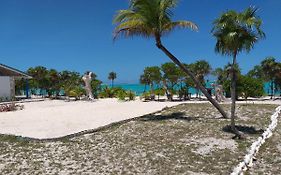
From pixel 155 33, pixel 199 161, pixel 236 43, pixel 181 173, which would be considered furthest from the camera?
pixel 155 33

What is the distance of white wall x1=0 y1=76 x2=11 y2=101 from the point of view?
34.6m

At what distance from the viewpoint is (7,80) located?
35.3 m

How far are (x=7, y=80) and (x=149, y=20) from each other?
25788 millimetres

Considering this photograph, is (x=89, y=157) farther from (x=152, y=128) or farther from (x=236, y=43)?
(x=236, y=43)

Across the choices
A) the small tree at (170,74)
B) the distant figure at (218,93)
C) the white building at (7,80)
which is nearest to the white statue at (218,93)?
the distant figure at (218,93)

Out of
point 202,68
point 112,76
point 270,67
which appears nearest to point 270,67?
point 270,67

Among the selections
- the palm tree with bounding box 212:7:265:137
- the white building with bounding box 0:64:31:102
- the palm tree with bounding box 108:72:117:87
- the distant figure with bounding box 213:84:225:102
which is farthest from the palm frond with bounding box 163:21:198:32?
the palm tree with bounding box 108:72:117:87

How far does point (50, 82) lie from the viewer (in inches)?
1619

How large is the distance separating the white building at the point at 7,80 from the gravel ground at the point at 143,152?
25.3m

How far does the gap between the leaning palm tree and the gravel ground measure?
4.20m

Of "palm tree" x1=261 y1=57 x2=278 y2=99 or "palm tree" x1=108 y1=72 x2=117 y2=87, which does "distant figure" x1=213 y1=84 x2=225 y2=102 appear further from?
"palm tree" x1=108 y1=72 x2=117 y2=87

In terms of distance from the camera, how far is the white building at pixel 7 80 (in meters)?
34.6

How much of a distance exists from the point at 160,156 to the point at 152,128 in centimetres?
385

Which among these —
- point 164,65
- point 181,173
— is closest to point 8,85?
point 164,65
